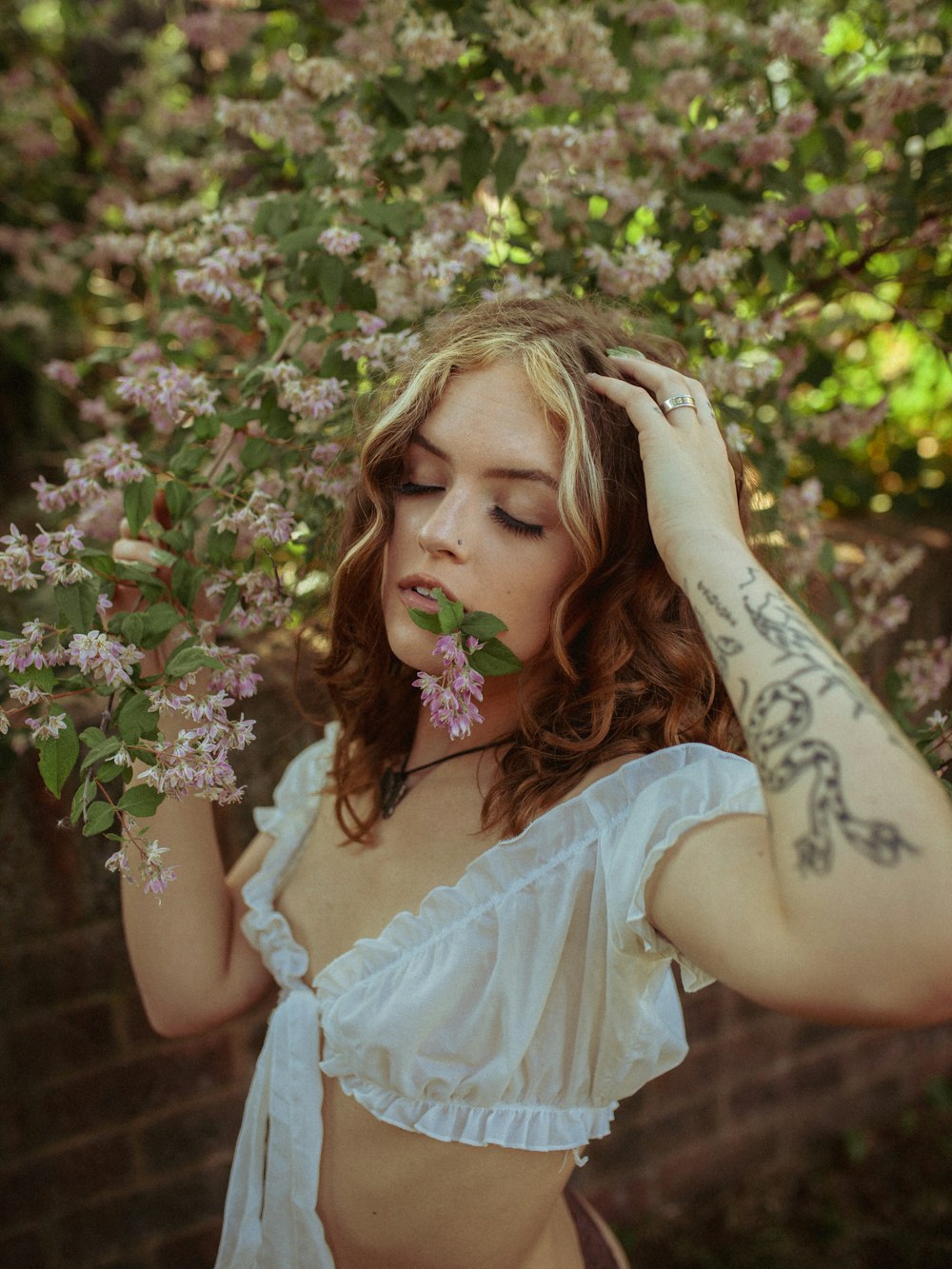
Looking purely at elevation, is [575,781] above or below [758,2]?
below

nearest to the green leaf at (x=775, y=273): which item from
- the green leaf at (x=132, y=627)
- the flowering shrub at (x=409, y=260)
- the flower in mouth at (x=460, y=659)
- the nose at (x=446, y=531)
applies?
the flowering shrub at (x=409, y=260)

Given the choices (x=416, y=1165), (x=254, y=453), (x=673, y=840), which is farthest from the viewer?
(x=254, y=453)

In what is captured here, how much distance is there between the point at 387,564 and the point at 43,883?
972 mm

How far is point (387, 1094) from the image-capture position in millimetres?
1282

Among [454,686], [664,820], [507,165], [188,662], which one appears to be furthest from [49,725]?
[507,165]

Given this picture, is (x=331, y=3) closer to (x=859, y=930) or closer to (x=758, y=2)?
(x=758, y=2)

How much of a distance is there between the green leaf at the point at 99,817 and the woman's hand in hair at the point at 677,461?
61cm

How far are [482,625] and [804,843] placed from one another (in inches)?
16.3

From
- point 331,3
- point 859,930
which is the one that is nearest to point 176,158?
point 331,3

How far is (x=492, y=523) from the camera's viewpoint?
1.19 metres

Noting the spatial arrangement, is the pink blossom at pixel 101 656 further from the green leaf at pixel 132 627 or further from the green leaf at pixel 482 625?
the green leaf at pixel 482 625

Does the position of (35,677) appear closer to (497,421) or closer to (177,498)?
(177,498)

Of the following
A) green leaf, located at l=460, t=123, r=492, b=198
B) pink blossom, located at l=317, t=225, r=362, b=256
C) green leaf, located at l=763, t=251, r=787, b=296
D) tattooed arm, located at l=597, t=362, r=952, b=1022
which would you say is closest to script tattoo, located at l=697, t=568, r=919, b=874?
tattooed arm, located at l=597, t=362, r=952, b=1022

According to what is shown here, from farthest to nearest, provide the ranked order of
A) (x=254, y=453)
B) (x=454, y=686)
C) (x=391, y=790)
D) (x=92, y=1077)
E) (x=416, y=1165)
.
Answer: (x=92, y=1077) < (x=391, y=790) < (x=254, y=453) < (x=416, y=1165) < (x=454, y=686)
